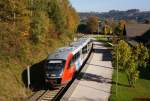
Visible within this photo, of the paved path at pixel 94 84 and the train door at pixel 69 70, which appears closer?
the paved path at pixel 94 84

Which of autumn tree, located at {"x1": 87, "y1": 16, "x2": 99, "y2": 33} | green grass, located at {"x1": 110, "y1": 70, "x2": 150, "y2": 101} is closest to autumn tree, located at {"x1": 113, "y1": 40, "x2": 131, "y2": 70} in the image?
green grass, located at {"x1": 110, "y1": 70, "x2": 150, "y2": 101}

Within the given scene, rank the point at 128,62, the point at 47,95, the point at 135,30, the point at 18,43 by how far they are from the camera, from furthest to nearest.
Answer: the point at 135,30
the point at 18,43
the point at 128,62
the point at 47,95

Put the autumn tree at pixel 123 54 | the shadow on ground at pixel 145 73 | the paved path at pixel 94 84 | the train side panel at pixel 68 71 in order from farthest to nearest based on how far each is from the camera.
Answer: the shadow on ground at pixel 145 73 → the autumn tree at pixel 123 54 → the train side panel at pixel 68 71 → the paved path at pixel 94 84

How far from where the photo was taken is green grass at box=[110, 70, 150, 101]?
26266mm

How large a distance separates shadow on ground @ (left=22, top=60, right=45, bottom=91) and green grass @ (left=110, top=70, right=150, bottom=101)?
6344 mm

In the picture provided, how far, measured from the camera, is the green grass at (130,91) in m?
26.3

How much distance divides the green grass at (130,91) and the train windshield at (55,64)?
457 centimetres

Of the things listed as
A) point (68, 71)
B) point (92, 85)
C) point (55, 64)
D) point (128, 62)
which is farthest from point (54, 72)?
point (128, 62)

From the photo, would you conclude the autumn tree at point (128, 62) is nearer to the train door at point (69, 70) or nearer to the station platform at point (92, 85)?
the station platform at point (92, 85)

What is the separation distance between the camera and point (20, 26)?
34.8 m

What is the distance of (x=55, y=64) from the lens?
29.3m

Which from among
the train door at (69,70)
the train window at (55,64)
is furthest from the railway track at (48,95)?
the train window at (55,64)

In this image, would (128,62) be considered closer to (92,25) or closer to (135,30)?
(135,30)

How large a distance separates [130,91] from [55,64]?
644cm
